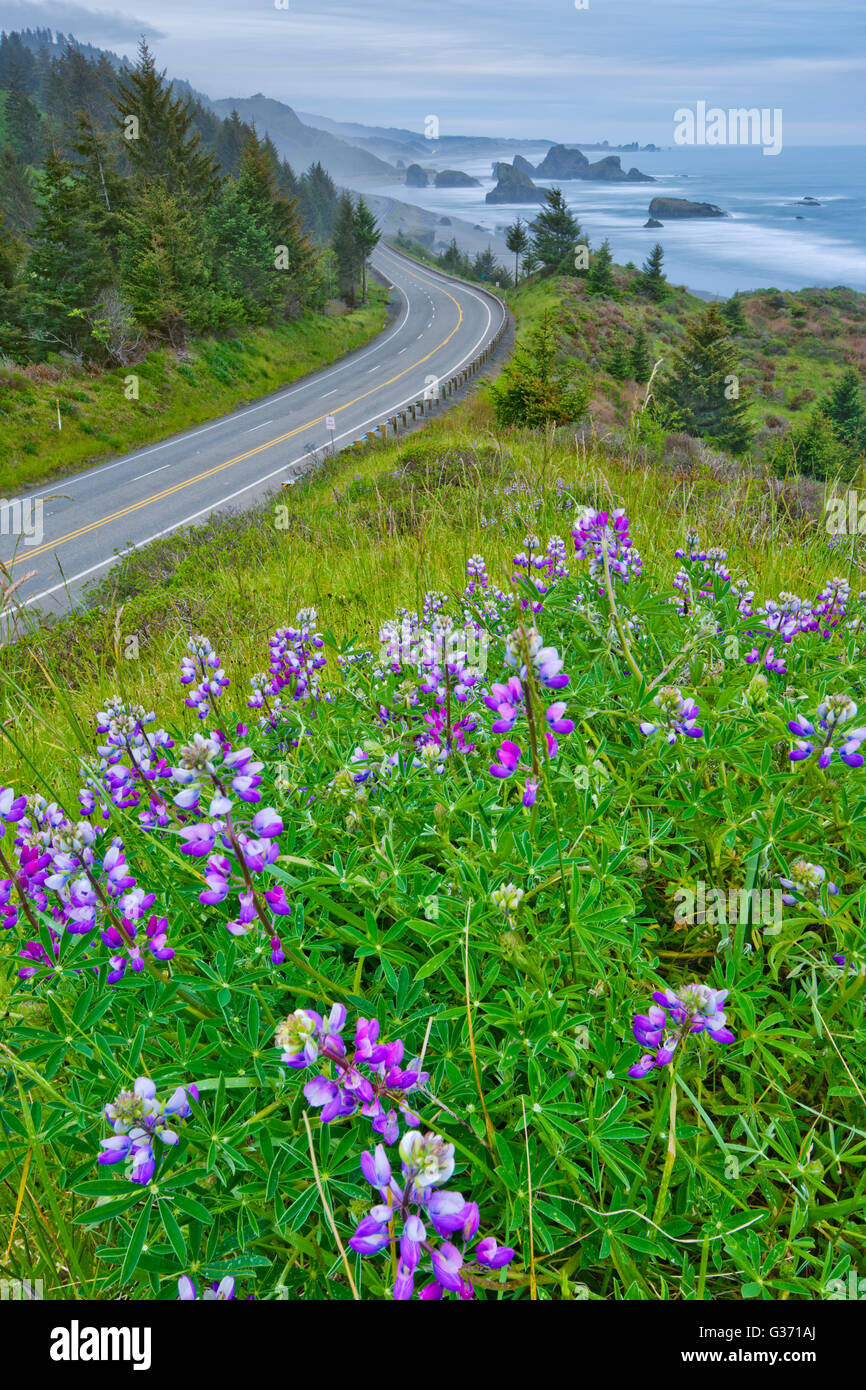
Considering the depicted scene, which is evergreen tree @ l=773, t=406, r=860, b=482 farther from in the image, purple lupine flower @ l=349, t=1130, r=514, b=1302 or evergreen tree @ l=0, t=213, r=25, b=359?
evergreen tree @ l=0, t=213, r=25, b=359

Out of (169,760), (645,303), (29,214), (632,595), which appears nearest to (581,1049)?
(169,760)

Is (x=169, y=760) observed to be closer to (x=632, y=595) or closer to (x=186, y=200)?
(x=632, y=595)

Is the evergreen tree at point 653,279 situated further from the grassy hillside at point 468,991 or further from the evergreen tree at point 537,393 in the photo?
the grassy hillside at point 468,991

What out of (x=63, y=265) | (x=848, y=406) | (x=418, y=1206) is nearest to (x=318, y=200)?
(x=848, y=406)

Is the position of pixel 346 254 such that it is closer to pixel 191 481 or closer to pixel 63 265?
pixel 63 265

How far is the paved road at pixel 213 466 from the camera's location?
19844 mm

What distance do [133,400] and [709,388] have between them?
38124mm

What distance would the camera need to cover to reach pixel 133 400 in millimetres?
30359

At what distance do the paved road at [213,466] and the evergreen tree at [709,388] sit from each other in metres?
14.2

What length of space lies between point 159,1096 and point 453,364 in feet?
149

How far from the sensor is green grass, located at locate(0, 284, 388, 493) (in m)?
25.2

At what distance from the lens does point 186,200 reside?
39688 mm

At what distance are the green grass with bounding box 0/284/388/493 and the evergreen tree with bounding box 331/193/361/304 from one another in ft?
70.5

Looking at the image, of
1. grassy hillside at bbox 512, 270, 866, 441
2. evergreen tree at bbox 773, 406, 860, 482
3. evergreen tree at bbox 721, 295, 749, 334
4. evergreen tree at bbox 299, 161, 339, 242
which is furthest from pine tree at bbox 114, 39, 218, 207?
evergreen tree at bbox 299, 161, 339, 242
